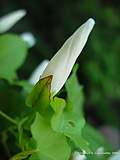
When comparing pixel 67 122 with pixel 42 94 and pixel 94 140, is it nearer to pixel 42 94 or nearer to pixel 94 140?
pixel 42 94

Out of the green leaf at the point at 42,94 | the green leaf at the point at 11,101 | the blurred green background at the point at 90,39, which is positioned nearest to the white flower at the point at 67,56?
the green leaf at the point at 42,94

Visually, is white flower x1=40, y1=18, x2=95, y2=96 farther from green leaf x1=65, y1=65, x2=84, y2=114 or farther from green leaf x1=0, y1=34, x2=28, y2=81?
green leaf x1=0, y1=34, x2=28, y2=81

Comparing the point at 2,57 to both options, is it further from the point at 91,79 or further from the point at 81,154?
the point at 91,79

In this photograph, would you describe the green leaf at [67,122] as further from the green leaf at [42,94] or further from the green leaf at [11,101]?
the green leaf at [11,101]

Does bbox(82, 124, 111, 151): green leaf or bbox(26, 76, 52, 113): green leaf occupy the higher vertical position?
bbox(26, 76, 52, 113): green leaf

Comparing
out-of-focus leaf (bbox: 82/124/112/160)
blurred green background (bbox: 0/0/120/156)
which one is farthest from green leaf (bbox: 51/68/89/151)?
blurred green background (bbox: 0/0/120/156)

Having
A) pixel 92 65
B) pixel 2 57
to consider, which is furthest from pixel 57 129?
pixel 92 65

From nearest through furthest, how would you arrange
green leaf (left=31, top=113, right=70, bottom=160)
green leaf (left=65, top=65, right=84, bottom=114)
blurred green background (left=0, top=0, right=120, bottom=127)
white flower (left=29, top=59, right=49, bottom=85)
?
green leaf (left=31, top=113, right=70, bottom=160) → green leaf (left=65, top=65, right=84, bottom=114) → white flower (left=29, top=59, right=49, bottom=85) → blurred green background (left=0, top=0, right=120, bottom=127)

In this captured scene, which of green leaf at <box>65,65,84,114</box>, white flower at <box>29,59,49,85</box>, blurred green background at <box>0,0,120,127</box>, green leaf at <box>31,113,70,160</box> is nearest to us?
green leaf at <box>31,113,70,160</box>
